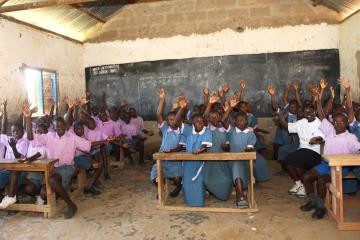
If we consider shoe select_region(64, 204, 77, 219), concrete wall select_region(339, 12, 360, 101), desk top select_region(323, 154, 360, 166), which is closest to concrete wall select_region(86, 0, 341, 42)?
concrete wall select_region(339, 12, 360, 101)

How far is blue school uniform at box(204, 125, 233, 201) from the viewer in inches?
167

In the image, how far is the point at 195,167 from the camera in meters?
4.26

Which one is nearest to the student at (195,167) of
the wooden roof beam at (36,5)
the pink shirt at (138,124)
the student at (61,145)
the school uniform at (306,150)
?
the school uniform at (306,150)

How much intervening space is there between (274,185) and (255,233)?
1857 millimetres

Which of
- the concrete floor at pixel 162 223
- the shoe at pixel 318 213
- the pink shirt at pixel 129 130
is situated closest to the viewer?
the concrete floor at pixel 162 223

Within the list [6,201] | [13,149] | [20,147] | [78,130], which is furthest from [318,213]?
[13,149]

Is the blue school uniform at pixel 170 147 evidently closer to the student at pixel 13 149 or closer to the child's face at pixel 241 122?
the child's face at pixel 241 122

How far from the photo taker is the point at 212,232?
3.44 m

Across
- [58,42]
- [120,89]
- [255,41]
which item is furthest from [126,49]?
[255,41]

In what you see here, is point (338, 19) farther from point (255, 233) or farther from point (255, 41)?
point (255, 233)

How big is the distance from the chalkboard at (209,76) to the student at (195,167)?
3.81 metres

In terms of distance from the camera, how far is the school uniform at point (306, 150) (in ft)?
13.7

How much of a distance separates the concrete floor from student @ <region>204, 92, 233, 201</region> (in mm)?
227

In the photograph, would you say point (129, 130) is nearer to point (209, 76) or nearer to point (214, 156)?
point (209, 76)
